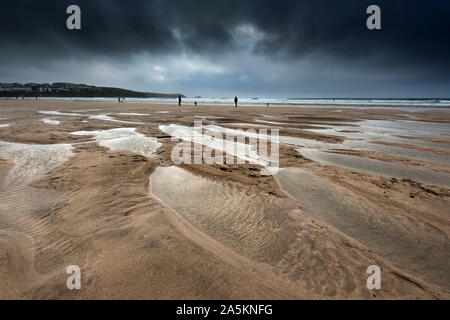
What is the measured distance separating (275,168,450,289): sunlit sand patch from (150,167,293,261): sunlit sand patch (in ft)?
2.60

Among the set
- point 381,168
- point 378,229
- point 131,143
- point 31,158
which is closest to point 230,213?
point 378,229

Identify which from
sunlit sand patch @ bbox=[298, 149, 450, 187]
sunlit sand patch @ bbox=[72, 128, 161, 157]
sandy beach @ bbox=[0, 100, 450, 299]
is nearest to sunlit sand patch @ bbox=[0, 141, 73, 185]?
sandy beach @ bbox=[0, 100, 450, 299]

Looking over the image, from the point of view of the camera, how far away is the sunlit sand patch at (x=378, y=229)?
2555 mm

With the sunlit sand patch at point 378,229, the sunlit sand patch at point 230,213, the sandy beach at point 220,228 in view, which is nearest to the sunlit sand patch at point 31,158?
the sandy beach at point 220,228

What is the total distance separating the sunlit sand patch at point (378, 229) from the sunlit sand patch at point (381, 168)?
6.05ft

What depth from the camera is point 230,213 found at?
12.1 feet

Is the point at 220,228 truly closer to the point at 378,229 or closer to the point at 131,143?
the point at 378,229

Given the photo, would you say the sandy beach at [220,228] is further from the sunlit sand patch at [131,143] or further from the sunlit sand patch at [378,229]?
the sunlit sand patch at [131,143]

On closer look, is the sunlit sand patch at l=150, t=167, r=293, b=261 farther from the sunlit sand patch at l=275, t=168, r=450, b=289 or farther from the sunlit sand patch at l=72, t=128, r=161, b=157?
the sunlit sand patch at l=72, t=128, r=161, b=157

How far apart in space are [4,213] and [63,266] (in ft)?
7.36

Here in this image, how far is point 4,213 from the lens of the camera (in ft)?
11.4

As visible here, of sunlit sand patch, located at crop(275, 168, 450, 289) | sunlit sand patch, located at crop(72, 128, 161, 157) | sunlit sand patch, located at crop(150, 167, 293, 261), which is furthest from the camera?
sunlit sand patch, located at crop(72, 128, 161, 157)

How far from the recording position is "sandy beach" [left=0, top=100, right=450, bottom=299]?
2.19 meters
